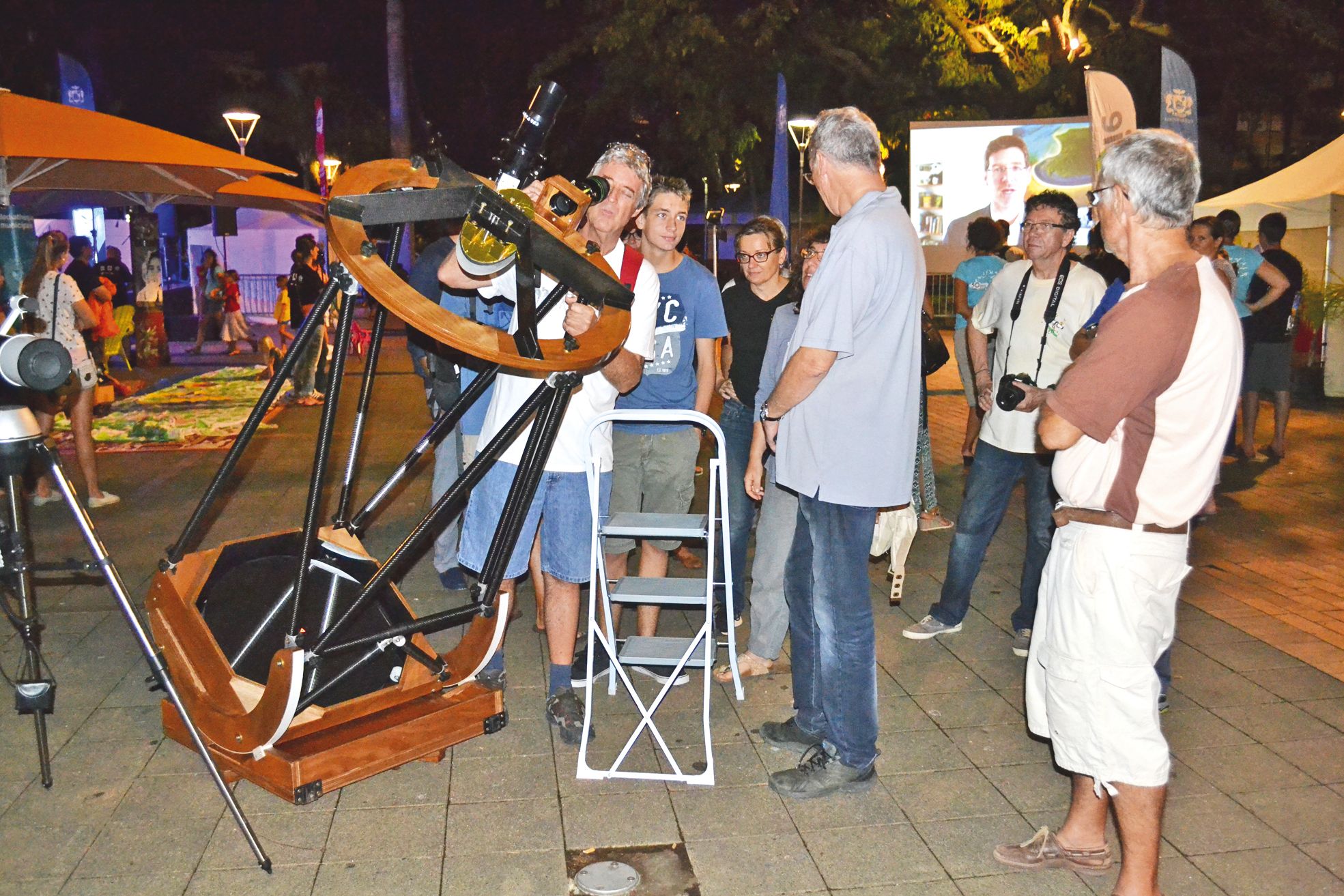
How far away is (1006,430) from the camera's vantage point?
4602mm

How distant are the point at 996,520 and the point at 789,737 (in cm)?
153

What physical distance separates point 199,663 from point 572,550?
1330mm

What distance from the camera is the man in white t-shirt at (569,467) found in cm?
396

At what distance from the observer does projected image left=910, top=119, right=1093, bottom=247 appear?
15.8 m

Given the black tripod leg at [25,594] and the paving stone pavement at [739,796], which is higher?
the black tripod leg at [25,594]

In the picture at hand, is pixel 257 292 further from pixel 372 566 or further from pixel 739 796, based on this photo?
pixel 739 796

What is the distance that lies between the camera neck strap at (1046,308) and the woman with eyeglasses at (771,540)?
90 centimetres

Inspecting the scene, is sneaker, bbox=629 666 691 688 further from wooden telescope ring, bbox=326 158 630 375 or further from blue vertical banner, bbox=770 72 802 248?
blue vertical banner, bbox=770 72 802 248

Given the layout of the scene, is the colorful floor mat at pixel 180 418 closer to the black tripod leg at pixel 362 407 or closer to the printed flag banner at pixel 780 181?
the black tripod leg at pixel 362 407

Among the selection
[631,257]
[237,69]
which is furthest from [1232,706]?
[237,69]

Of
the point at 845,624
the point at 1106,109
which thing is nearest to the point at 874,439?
the point at 845,624

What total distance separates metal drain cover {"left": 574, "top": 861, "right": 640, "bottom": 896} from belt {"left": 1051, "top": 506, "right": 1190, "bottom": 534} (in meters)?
1.60

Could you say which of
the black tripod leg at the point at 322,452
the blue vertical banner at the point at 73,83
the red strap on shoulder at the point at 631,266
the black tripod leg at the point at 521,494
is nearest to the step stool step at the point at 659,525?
the black tripod leg at the point at 521,494

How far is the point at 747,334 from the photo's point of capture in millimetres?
4902
